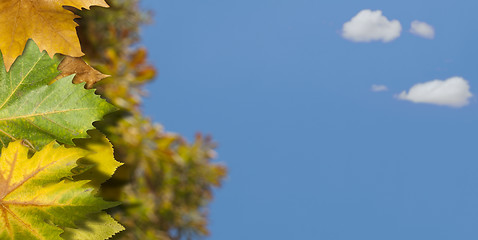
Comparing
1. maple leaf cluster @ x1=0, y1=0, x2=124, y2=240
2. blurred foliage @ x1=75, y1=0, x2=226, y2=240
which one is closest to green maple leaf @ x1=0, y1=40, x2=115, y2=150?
maple leaf cluster @ x1=0, y1=0, x2=124, y2=240

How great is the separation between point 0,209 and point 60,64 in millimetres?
118

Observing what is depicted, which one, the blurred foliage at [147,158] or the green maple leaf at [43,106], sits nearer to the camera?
the green maple leaf at [43,106]

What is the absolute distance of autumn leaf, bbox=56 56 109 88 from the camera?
422mm

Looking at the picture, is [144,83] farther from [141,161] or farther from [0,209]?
[0,209]

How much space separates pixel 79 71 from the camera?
0.43 metres

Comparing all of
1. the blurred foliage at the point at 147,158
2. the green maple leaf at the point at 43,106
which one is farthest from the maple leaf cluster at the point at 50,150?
the blurred foliage at the point at 147,158

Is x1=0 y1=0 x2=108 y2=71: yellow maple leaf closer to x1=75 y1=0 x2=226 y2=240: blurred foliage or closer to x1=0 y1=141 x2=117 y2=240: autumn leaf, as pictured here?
x1=0 y1=141 x2=117 y2=240: autumn leaf

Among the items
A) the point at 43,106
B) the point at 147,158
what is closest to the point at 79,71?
the point at 43,106

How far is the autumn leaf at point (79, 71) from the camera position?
1.38 feet

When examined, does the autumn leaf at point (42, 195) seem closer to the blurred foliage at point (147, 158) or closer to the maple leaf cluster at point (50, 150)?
the maple leaf cluster at point (50, 150)

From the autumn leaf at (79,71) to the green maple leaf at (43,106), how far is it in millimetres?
13

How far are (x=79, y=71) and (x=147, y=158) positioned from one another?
3034 millimetres

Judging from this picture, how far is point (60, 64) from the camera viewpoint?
Result: 43 centimetres

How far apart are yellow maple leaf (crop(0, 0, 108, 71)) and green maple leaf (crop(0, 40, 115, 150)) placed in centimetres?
2
